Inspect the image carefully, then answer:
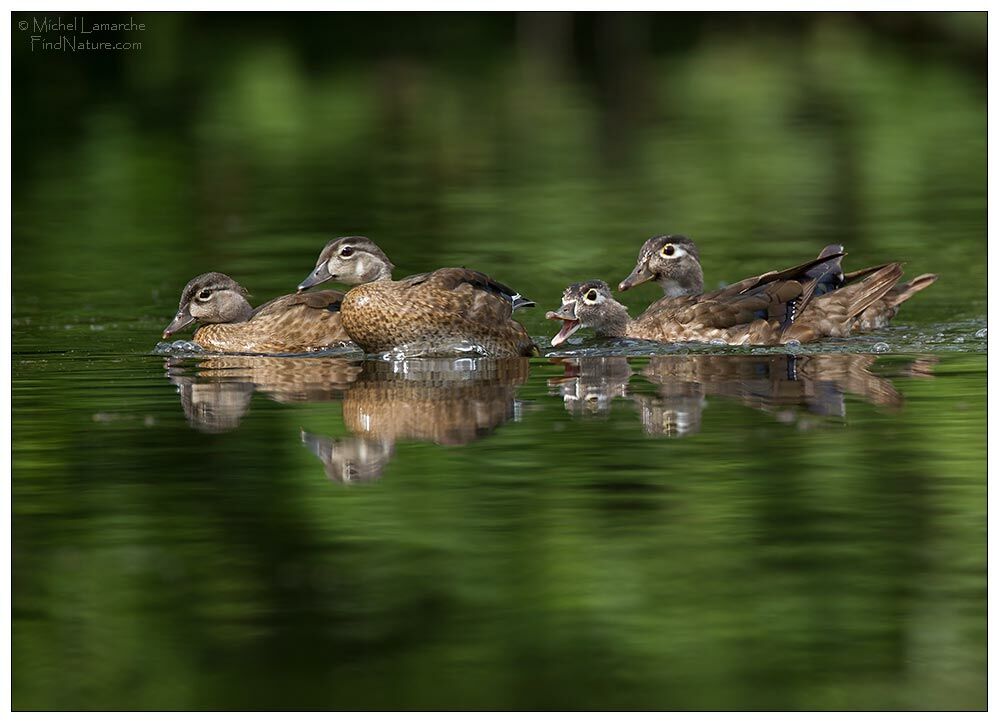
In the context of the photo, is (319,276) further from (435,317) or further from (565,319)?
(565,319)

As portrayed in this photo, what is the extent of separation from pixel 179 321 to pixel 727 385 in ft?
16.7

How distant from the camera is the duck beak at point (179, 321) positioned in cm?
1633

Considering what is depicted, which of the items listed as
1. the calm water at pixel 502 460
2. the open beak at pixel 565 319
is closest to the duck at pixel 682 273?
the calm water at pixel 502 460

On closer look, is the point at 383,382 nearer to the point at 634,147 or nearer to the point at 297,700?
the point at 297,700

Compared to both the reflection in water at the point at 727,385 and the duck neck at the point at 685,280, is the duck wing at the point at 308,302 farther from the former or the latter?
the duck neck at the point at 685,280

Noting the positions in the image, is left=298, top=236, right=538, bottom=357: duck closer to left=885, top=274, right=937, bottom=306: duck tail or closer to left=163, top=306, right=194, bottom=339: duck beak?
left=163, top=306, right=194, bottom=339: duck beak

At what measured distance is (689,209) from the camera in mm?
22844

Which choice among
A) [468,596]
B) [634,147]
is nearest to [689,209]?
[634,147]

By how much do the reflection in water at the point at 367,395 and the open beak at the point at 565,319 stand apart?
93cm

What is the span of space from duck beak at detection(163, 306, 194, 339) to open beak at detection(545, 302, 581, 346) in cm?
288

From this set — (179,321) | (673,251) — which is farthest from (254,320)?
(673,251)

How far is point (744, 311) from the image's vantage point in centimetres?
1580

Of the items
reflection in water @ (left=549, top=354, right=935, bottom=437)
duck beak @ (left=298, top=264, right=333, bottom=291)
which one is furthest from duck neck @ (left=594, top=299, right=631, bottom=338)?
duck beak @ (left=298, top=264, right=333, bottom=291)

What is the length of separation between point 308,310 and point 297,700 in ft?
29.4
